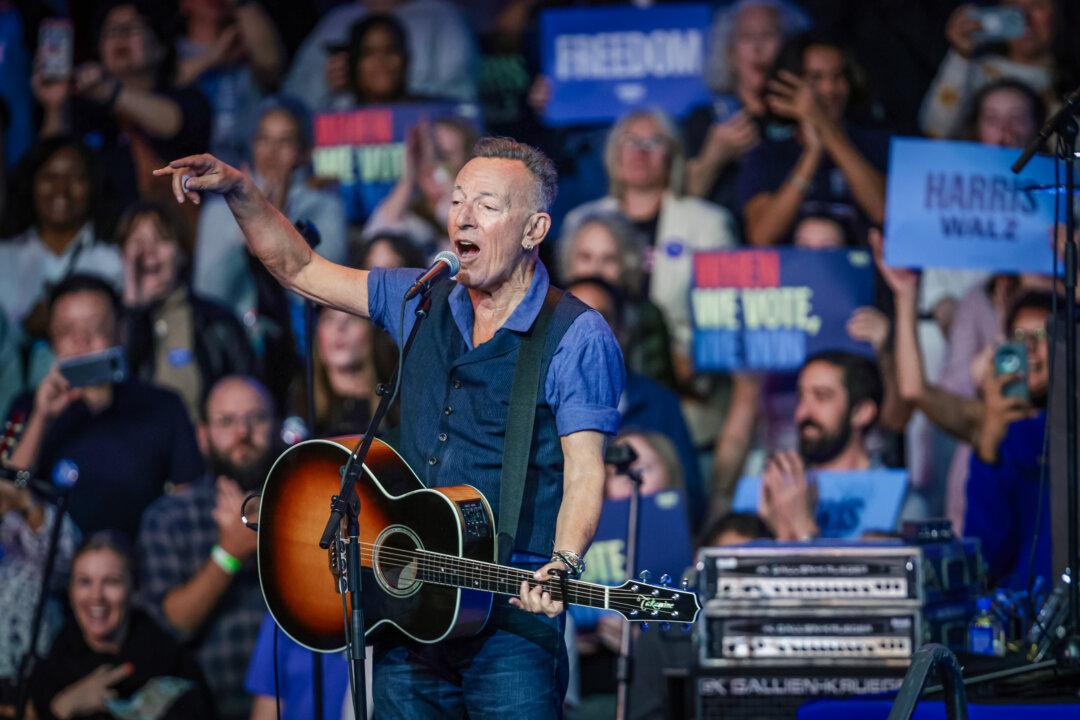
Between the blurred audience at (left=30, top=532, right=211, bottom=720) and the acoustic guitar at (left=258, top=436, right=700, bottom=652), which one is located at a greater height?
the acoustic guitar at (left=258, top=436, right=700, bottom=652)

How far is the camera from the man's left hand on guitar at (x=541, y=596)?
3.28 m

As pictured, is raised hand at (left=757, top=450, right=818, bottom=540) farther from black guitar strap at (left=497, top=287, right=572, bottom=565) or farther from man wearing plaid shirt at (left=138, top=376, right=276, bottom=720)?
black guitar strap at (left=497, top=287, right=572, bottom=565)

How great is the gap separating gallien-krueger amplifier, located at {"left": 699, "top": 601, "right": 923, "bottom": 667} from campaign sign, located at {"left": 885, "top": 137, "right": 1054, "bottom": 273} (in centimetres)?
256

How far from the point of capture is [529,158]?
3.75 m

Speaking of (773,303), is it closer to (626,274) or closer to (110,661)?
(626,274)

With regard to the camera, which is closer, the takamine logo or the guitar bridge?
the takamine logo

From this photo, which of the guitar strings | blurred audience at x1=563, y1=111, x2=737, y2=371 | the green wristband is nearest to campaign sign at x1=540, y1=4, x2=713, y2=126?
blurred audience at x1=563, y1=111, x2=737, y2=371

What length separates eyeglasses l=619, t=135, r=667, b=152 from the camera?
7840 millimetres

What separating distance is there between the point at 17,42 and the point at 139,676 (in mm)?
4235

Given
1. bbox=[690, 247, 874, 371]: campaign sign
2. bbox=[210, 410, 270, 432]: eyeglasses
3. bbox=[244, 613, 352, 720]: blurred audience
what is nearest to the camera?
bbox=[244, 613, 352, 720]: blurred audience

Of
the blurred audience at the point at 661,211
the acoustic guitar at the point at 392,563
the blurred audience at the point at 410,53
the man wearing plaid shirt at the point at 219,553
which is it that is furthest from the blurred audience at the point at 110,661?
the acoustic guitar at the point at 392,563

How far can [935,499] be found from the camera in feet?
24.1

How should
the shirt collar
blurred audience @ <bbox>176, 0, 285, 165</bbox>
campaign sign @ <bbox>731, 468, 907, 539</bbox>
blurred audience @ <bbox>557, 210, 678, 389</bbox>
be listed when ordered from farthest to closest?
blurred audience @ <bbox>176, 0, 285, 165</bbox> < blurred audience @ <bbox>557, 210, 678, 389</bbox> < campaign sign @ <bbox>731, 468, 907, 539</bbox> < the shirt collar

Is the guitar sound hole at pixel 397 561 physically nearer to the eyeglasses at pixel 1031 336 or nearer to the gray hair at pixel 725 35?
the eyeglasses at pixel 1031 336
